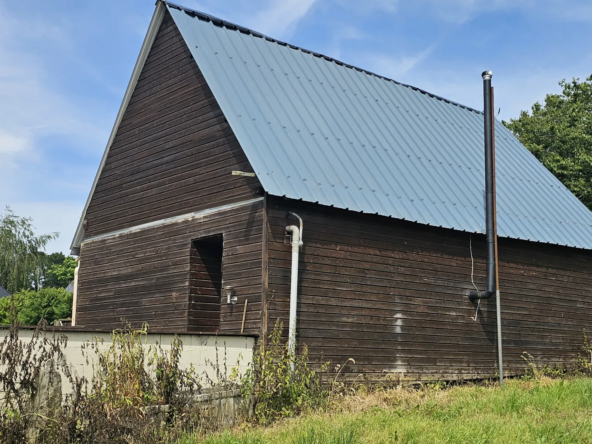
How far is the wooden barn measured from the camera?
43.8 ft

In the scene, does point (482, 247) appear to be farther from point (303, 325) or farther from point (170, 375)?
point (170, 375)

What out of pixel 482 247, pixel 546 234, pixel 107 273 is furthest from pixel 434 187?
pixel 107 273

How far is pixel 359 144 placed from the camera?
1563 cm

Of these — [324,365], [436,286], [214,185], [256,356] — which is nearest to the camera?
[256,356]

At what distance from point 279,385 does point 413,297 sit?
14.6 ft

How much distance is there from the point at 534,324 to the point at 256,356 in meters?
8.44

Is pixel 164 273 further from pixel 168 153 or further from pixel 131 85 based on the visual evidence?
pixel 131 85

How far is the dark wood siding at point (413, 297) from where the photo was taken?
13.3 metres

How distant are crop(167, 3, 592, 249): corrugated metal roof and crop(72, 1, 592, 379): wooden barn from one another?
0.17 ft

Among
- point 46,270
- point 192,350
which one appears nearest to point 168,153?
point 192,350

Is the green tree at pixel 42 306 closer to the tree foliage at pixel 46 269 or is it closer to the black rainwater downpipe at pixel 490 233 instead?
the tree foliage at pixel 46 269

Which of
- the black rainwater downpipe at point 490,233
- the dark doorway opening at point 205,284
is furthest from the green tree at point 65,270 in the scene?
the black rainwater downpipe at point 490,233

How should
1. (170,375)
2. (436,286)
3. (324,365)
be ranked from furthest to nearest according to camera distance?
(436,286), (324,365), (170,375)

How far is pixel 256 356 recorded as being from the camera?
38.5 ft
